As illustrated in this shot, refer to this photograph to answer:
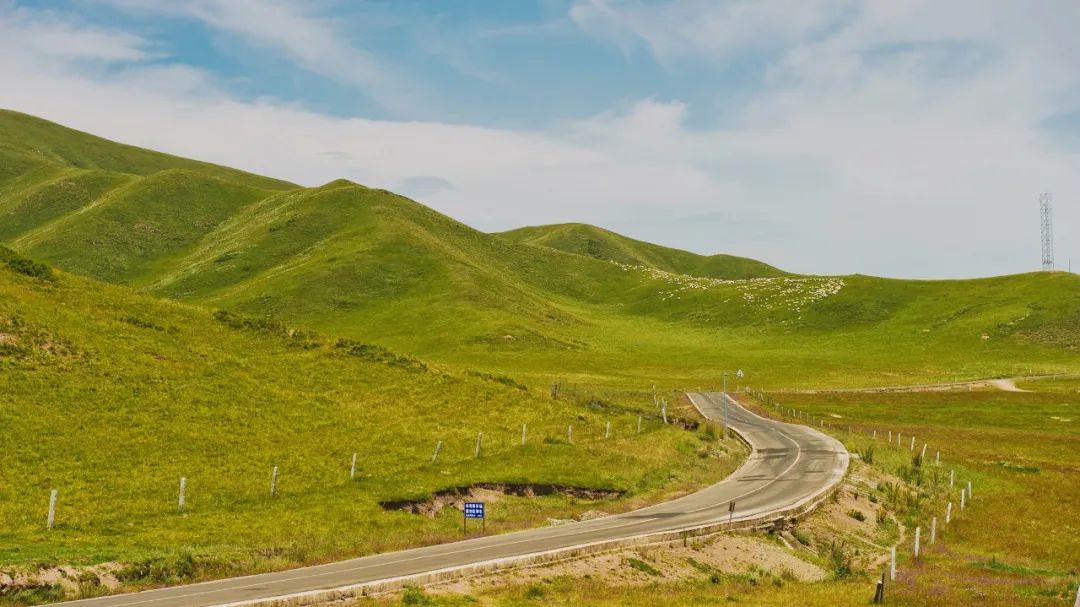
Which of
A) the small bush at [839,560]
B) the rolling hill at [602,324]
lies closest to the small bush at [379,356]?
the small bush at [839,560]

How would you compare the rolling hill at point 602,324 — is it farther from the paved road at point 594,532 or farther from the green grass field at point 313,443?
the paved road at point 594,532

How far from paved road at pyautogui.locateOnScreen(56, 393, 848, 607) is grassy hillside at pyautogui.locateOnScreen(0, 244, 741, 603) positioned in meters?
1.82

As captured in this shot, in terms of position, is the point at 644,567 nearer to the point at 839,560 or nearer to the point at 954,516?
the point at 839,560

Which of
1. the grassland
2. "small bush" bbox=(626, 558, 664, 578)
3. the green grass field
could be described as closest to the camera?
the grassland

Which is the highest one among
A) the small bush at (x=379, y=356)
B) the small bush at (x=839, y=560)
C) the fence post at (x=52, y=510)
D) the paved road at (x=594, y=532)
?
the small bush at (x=379, y=356)

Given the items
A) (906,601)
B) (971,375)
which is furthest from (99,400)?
(971,375)

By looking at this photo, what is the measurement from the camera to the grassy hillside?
104ft

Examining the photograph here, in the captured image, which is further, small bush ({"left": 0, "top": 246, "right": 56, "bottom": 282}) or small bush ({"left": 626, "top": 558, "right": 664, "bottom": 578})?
small bush ({"left": 0, "top": 246, "right": 56, "bottom": 282})

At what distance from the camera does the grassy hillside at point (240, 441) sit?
31.7 m

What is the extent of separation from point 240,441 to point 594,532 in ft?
61.6

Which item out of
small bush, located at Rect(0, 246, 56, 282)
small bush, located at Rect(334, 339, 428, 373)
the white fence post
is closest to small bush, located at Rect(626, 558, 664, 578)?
the white fence post

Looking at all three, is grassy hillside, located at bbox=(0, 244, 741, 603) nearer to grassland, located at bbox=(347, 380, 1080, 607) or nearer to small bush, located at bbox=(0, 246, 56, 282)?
small bush, located at bbox=(0, 246, 56, 282)

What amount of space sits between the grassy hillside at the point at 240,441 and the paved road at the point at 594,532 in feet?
5.99

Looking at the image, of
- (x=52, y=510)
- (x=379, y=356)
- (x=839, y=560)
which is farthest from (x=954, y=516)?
(x=52, y=510)
